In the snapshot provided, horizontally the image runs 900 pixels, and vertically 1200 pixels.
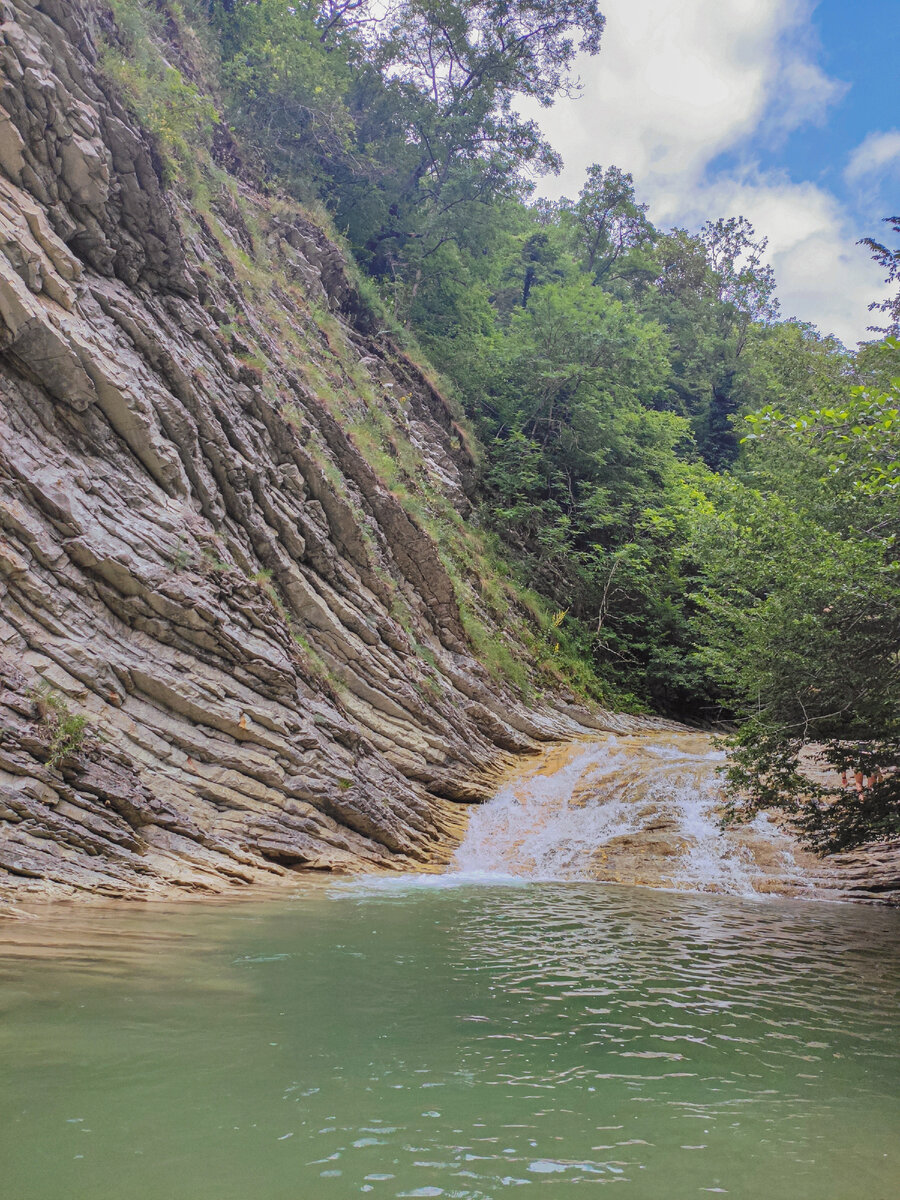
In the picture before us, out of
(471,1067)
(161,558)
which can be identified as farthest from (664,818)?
(471,1067)

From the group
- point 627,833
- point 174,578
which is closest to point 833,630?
point 627,833

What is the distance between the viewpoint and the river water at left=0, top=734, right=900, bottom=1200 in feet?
9.48

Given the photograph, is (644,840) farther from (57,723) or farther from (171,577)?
(57,723)

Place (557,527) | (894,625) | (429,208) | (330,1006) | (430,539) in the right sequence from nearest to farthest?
(330,1006)
(894,625)
(430,539)
(557,527)
(429,208)

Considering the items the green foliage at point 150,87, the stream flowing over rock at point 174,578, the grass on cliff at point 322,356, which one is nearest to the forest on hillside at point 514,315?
the grass on cliff at point 322,356

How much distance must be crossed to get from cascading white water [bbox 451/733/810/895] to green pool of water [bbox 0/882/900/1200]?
16.7ft

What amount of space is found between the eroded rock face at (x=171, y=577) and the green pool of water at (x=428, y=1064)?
2367 mm

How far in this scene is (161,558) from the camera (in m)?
11.5

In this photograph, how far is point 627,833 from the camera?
13.9 m

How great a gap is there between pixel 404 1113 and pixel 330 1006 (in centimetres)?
168

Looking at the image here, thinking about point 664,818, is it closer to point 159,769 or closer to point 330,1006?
point 159,769

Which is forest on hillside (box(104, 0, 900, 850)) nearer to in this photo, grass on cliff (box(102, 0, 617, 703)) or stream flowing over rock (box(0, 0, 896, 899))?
grass on cliff (box(102, 0, 617, 703))

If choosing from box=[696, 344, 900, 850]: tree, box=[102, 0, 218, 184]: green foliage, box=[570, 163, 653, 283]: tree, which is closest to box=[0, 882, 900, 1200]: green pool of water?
box=[696, 344, 900, 850]: tree

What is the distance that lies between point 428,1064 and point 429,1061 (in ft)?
0.16
